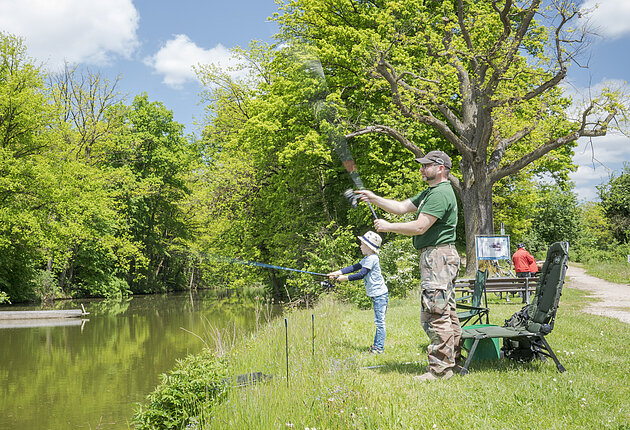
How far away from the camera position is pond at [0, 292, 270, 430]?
8188 mm

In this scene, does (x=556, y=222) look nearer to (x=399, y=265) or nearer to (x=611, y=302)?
(x=611, y=302)

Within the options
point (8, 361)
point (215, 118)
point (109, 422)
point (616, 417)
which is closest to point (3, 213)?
point (215, 118)

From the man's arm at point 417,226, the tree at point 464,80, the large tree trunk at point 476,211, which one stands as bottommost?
the man's arm at point 417,226

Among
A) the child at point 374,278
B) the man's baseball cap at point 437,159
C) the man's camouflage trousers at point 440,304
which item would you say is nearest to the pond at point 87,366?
the child at point 374,278

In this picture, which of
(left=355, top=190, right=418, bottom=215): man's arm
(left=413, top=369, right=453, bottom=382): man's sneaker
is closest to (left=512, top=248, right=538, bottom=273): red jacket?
(left=355, top=190, right=418, bottom=215): man's arm

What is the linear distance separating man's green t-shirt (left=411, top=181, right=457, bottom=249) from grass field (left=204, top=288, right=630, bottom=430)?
1.36m

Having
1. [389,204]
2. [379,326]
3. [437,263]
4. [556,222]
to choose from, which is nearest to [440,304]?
[437,263]

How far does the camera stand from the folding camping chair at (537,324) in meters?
5.28

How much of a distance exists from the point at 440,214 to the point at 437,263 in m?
0.47

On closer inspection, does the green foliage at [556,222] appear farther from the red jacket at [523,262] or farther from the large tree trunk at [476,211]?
the red jacket at [523,262]

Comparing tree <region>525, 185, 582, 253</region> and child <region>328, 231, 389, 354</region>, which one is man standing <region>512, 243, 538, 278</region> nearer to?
child <region>328, 231, 389, 354</region>

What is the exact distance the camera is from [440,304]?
5.06 metres

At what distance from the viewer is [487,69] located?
18.8 metres

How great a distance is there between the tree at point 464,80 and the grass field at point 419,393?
1251 centimetres
